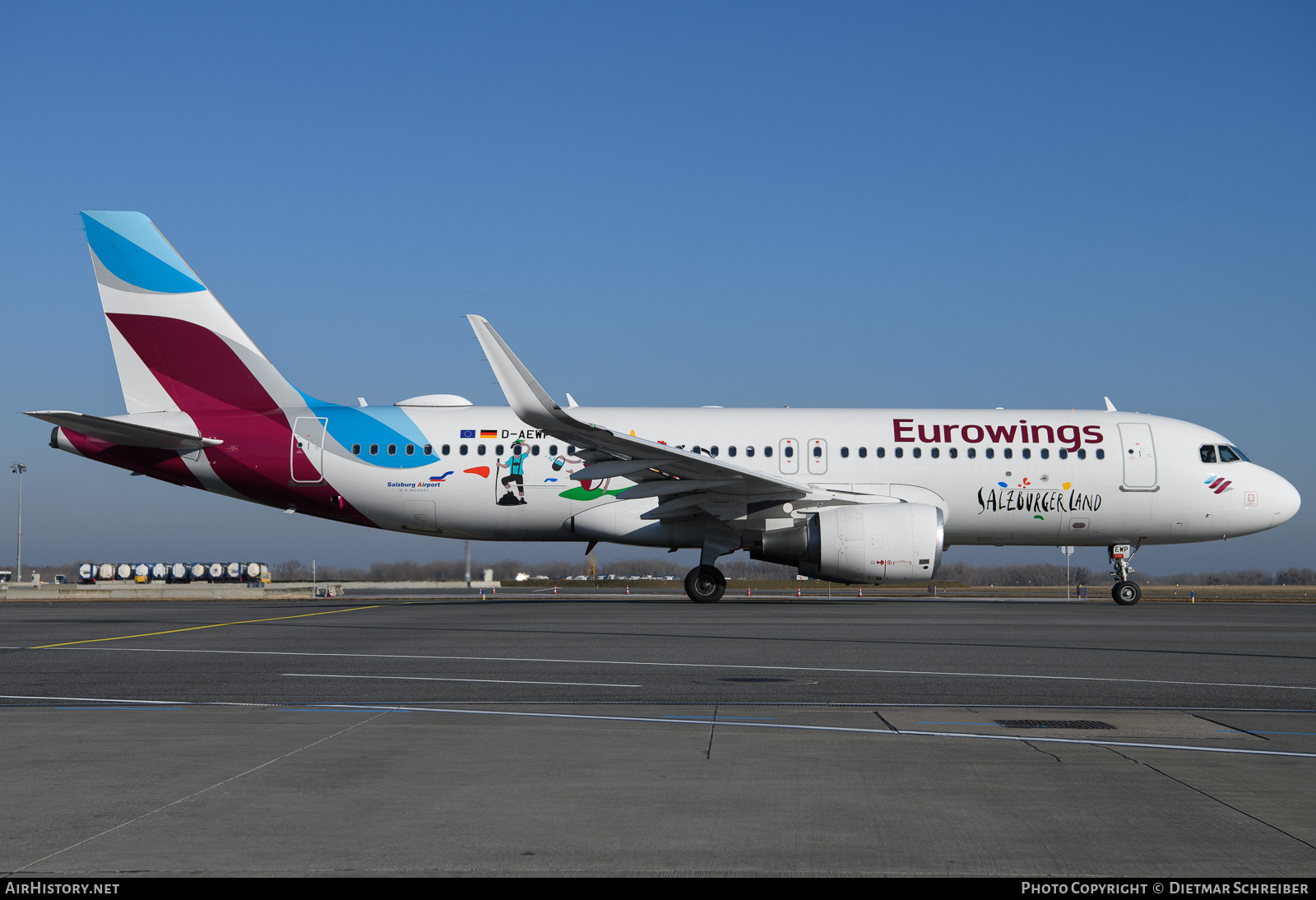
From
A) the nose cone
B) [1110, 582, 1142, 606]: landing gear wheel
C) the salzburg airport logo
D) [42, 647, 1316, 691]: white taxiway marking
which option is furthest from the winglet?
the nose cone

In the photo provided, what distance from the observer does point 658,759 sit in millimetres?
5297

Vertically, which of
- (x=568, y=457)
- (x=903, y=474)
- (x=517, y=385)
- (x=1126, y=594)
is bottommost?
(x=1126, y=594)

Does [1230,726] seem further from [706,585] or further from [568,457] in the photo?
[568,457]

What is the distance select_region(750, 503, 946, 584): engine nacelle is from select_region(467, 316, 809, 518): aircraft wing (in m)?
1.15

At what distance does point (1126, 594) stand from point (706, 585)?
9565mm

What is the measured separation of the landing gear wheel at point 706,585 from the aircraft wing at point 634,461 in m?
1.48

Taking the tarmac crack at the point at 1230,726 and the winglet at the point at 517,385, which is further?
the winglet at the point at 517,385

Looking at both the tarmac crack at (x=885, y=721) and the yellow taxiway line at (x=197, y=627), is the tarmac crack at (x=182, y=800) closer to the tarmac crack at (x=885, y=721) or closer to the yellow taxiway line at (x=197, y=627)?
the tarmac crack at (x=885, y=721)

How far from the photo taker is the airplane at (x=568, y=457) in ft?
71.3

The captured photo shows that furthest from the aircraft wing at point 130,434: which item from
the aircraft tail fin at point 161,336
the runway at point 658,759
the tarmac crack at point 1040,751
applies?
the tarmac crack at point 1040,751

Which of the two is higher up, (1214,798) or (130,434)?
(130,434)

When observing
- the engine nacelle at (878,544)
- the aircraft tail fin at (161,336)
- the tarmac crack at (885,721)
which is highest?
the aircraft tail fin at (161,336)

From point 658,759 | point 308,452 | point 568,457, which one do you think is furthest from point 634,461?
point 658,759

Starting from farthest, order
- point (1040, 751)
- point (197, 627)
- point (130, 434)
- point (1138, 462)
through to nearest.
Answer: point (1138, 462)
point (130, 434)
point (197, 627)
point (1040, 751)
